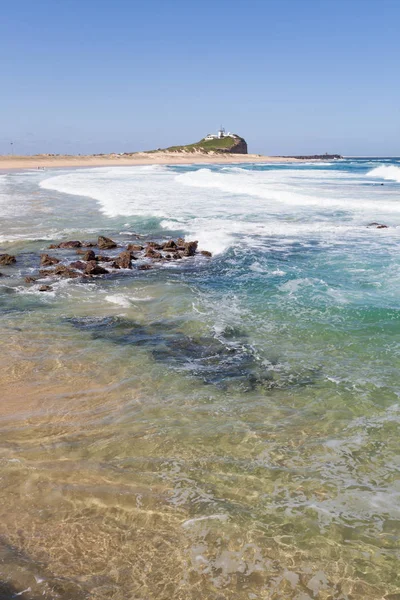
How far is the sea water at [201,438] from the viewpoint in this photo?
3.63 meters

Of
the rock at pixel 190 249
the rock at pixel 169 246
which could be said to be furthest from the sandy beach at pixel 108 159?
the rock at pixel 190 249

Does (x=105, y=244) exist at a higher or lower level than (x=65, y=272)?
higher

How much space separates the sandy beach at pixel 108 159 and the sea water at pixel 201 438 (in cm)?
8122

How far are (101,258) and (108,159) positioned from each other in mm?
109632

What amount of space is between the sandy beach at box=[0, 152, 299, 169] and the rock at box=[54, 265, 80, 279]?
7667 cm

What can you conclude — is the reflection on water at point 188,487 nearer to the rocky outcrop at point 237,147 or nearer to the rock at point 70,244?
the rock at point 70,244

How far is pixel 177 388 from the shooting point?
6449 mm

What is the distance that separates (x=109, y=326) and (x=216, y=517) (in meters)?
5.16

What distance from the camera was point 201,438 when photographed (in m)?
5.28

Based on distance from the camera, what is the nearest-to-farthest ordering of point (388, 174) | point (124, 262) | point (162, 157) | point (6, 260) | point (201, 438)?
point (201, 438), point (124, 262), point (6, 260), point (388, 174), point (162, 157)

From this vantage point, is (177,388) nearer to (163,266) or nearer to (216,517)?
(216,517)


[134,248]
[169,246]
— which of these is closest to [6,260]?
[134,248]

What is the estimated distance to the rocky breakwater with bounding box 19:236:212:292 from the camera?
12781 mm

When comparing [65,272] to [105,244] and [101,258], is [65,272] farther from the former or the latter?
[105,244]
